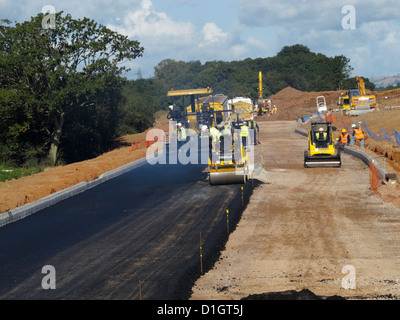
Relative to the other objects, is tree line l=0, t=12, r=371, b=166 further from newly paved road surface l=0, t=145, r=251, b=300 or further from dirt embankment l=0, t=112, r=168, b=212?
newly paved road surface l=0, t=145, r=251, b=300

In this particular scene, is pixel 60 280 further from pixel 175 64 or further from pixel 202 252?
pixel 175 64

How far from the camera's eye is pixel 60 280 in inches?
438

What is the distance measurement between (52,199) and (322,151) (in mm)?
13081

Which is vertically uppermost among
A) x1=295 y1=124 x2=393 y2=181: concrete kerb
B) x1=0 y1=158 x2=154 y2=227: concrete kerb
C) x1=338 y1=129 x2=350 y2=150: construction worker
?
x1=338 y1=129 x2=350 y2=150: construction worker

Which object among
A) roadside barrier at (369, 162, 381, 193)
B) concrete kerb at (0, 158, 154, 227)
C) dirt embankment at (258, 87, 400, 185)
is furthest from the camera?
dirt embankment at (258, 87, 400, 185)

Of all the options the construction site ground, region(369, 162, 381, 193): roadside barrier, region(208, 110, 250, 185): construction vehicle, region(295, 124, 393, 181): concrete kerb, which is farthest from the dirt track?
region(208, 110, 250, 185): construction vehicle

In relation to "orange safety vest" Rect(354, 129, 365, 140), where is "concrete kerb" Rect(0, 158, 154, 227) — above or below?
below

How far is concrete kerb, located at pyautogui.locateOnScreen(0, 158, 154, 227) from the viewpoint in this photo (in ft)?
57.3

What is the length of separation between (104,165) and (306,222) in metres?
17.0

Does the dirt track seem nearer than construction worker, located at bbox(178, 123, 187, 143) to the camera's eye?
Yes

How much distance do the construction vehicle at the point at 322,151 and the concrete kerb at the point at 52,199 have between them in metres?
9.75

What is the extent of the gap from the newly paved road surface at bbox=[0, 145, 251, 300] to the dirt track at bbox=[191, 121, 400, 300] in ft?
2.18
